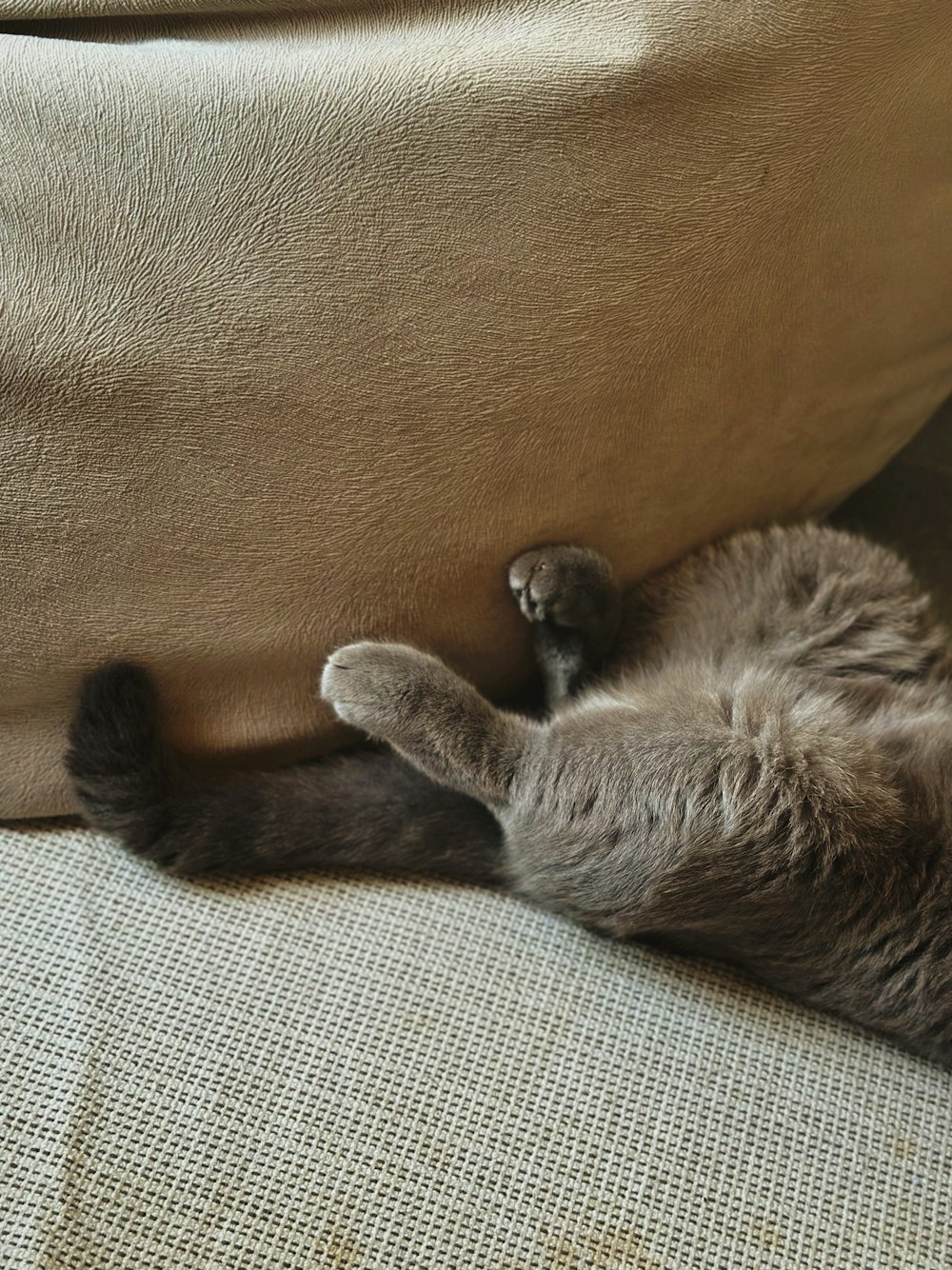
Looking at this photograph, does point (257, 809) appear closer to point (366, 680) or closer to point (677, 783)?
point (366, 680)

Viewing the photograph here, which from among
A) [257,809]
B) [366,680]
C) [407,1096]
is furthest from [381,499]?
[407,1096]

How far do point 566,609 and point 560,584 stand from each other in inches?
1.2

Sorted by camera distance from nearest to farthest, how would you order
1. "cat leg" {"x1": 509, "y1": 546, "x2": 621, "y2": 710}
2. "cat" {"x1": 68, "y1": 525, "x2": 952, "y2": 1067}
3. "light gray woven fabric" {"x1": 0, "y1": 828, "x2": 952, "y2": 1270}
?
"light gray woven fabric" {"x1": 0, "y1": 828, "x2": 952, "y2": 1270} → "cat" {"x1": 68, "y1": 525, "x2": 952, "y2": 1067} → "cat leg" {"x1": 509, "y1": 546, "x2": 621, "y2": 710}

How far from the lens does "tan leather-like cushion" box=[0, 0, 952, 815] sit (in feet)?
2.73

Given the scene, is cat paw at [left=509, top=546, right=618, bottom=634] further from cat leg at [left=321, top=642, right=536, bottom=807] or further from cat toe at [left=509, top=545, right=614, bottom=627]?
cat leg at [left=321, top=642, right=536, bottom=807]

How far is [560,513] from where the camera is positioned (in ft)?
3.25

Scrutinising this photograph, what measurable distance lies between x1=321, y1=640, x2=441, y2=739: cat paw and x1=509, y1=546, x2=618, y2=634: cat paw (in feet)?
0.41

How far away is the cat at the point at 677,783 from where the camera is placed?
34.9 inches

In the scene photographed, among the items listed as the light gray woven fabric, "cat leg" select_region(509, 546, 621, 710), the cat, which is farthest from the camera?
"cat leg" select_region(509, 546, 621, 710)

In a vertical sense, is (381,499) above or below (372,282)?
below

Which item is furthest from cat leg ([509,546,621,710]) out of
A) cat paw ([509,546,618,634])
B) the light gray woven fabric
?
the light gray woven fabric

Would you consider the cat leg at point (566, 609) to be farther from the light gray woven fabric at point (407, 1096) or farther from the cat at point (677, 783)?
the light gray woven fabric at point (407, 1096)

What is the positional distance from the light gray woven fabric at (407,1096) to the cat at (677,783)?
49mm

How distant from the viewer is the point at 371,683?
0.97 metres
